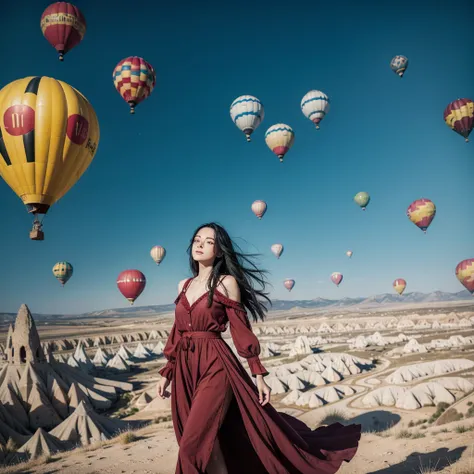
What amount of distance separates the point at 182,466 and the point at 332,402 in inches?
970

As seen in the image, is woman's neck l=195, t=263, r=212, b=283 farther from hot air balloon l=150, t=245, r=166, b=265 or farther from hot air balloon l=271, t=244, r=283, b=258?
hot air balloon l=271, t=244, r=283, b=258

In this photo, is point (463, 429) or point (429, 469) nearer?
point (429, 469)

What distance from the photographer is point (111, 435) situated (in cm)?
1820

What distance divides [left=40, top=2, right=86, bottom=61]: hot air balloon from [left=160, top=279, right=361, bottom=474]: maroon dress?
2140 centimetres

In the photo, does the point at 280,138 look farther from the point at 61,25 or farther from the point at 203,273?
the point at 203,273

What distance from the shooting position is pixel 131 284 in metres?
37.2

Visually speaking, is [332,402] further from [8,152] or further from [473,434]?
[8,152]

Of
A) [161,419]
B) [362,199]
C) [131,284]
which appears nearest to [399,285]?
[362,199]

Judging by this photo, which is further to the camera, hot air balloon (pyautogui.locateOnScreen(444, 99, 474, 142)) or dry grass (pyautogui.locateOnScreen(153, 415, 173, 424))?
hot air balloon (pyautogui.locateOnScreen(444, 99, 474, 142))

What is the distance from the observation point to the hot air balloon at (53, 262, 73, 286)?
4478 cm

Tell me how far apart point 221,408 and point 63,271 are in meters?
47.1

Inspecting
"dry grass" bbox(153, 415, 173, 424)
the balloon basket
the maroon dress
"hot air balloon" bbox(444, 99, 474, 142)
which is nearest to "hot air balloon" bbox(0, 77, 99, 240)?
the balloon basket

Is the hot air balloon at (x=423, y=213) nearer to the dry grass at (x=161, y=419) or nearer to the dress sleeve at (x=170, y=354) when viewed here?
the dry grass at (x=161, y=419)

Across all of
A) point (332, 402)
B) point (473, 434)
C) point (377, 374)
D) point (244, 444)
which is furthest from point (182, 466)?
point (377, 374)
